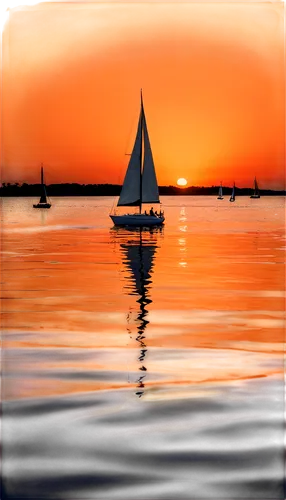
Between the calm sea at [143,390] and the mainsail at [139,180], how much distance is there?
1512 inches

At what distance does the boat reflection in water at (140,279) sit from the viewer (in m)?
12.9

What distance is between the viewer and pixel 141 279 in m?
26.4

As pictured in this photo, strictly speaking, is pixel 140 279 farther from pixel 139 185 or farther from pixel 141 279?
pixel 139 185

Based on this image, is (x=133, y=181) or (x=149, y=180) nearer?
(x=133, y=181)

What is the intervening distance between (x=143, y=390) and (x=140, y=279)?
52.5 feet

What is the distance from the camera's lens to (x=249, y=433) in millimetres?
8531

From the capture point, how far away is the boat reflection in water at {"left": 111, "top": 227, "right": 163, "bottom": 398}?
12893 millimetres

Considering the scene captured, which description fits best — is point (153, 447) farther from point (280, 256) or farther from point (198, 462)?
point (280, 256)

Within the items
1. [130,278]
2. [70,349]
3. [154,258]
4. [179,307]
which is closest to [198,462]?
[70,349]

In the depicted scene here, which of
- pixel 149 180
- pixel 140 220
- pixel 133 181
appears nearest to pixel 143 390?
pixel 140 220

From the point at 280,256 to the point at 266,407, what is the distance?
28333mm

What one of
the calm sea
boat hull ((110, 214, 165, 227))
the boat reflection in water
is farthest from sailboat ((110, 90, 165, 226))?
the calm sea

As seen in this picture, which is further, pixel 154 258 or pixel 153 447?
pixel 154 258

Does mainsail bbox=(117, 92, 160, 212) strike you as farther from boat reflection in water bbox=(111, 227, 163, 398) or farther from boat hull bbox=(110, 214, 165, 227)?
boat reflection in water bbox=(111, 227, 163, 398)
